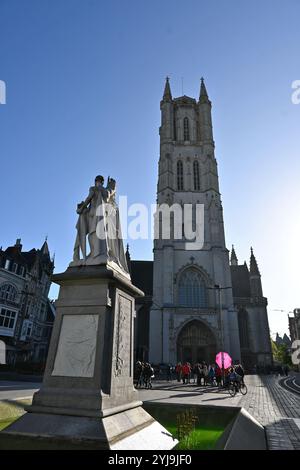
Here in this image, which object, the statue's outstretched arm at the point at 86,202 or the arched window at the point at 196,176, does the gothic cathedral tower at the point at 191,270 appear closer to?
the arched window at the point at 196,176

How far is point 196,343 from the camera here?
31.8 metres

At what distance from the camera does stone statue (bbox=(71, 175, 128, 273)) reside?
16.3 ft

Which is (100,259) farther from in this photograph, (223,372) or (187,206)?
(187,206)

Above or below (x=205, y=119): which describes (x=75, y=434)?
below

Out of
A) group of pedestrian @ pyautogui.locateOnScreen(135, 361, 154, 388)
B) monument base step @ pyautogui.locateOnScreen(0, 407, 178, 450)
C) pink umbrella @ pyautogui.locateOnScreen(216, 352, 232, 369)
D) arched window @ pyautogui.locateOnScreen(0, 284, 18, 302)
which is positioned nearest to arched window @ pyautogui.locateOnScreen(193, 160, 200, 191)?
pink umbrella @ pyautogui.locateOnScreen(216, 352, 232, 369)

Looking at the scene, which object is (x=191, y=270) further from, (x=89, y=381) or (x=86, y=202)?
(x=89, y=381)

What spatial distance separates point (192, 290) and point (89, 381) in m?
30.9

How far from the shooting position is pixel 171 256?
34094mm

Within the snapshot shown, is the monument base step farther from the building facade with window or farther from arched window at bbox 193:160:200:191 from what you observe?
arched window at bbox 193:160:200:191

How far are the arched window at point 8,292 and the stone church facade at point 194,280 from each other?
14266mm

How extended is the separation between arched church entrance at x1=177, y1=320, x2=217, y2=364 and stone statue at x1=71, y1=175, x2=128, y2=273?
93.0 feet

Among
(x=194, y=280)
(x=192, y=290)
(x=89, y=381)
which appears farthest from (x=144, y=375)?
(x=194, y=280)
